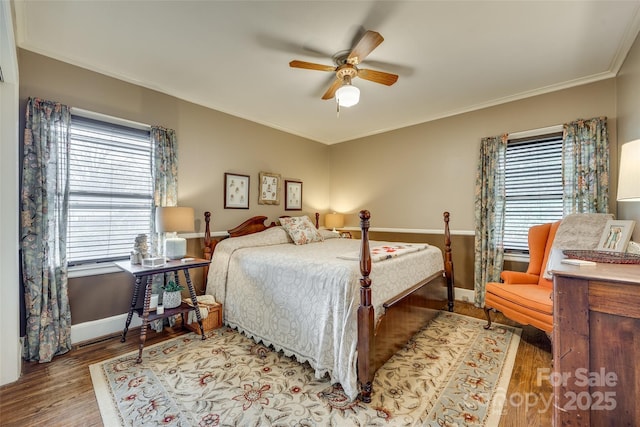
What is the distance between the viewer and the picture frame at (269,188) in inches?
170

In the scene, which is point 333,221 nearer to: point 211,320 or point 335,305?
point 211,320

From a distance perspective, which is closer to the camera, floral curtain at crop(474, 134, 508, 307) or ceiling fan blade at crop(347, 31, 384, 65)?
ceiling fan blade at crop(347, 31, 384, 65)

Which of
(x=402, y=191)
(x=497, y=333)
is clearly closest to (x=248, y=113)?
(x=402, y=191)

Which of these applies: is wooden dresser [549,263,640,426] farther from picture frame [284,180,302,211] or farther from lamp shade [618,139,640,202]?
picture frame [284,180,302,211]

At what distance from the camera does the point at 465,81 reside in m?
3.07

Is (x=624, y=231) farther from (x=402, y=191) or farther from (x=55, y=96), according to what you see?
(x=55, y=96)

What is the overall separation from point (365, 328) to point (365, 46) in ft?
7.00

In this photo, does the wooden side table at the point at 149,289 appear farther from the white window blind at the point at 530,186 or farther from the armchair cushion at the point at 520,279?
the white window blind at the point at 530,186

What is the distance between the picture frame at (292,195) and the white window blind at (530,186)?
3165 mm

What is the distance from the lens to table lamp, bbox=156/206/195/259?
2.79 metres

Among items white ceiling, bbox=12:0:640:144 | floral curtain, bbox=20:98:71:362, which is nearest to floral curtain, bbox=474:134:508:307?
white ceiling, bbox=12:0:640:144

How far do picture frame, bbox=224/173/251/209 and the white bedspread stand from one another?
2.59 ft

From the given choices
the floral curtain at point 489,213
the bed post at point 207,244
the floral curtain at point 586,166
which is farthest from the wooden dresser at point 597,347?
the bed post at point 207,244

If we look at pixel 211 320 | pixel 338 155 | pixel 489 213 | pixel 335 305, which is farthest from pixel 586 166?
pixel 211 320
